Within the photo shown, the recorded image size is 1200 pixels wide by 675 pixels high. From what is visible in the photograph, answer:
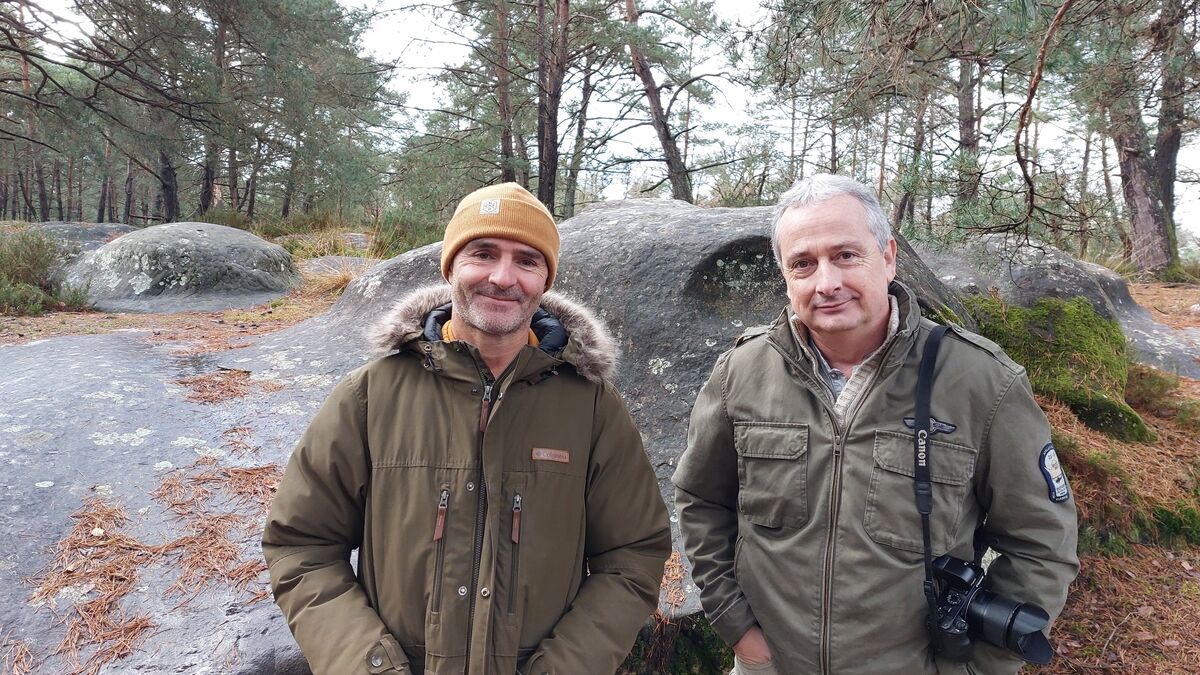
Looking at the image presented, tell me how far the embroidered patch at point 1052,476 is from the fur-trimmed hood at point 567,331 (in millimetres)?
1119

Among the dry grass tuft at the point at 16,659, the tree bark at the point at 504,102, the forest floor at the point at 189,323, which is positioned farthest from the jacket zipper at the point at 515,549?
the tree bark at the point at 504,102

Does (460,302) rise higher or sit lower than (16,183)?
lower

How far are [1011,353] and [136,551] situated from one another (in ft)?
17.2

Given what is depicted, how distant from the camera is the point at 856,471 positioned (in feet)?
5.25

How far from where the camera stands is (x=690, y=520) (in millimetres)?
1946

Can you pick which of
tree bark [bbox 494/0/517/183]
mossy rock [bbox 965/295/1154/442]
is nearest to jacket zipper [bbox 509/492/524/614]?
mossy rock [bbox 965/295/1154/442]

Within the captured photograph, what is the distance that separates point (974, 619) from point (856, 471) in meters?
0.42

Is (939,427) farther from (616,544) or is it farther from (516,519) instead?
(516,519)

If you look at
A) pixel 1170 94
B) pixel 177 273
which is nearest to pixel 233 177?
pixel 177 273

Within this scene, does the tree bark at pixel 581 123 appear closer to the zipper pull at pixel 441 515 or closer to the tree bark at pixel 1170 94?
the tree bark at pixel 1170 94

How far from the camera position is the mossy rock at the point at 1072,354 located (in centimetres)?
404

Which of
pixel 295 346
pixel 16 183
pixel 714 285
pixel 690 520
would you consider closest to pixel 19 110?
pixel 295 346

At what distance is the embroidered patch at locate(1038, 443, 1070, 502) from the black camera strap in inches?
10.9

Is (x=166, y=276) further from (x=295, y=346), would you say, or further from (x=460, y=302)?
(x=460, y=302)
